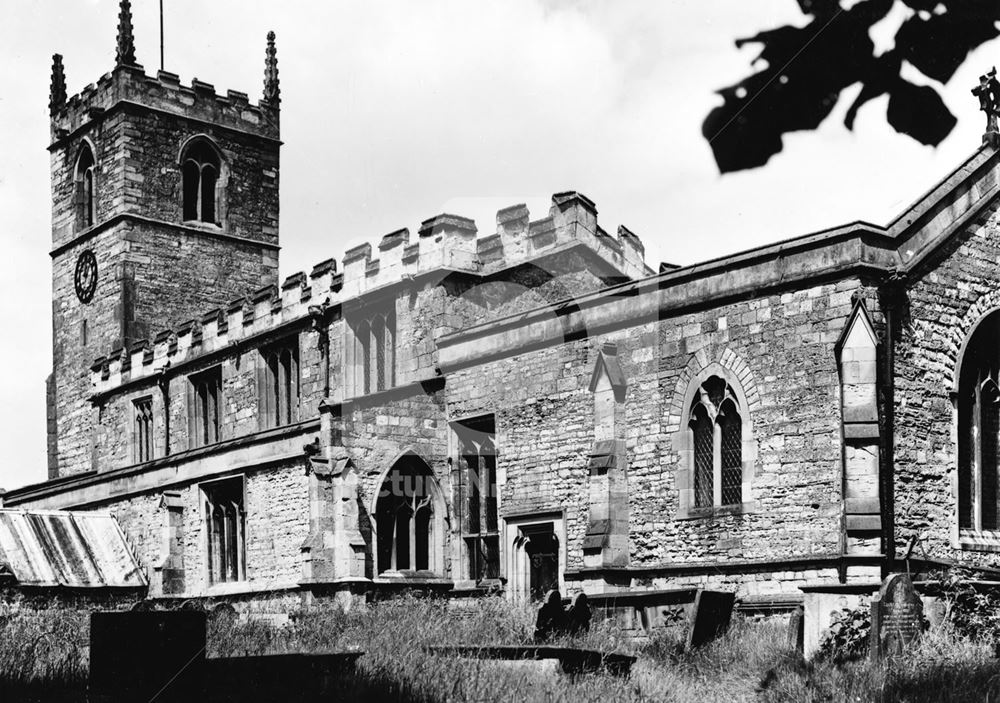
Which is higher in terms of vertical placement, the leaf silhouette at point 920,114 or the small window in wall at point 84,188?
the small window in wall at point 84,188

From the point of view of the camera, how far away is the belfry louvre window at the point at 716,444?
1769 centimetres

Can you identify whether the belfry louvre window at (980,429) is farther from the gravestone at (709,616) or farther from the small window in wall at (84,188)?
the small window in wall at (84,188)

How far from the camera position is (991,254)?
18375mm

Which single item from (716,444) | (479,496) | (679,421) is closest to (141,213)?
(479,496)

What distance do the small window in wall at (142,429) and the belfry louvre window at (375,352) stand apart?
8860mm

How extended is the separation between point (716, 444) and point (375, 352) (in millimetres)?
10157

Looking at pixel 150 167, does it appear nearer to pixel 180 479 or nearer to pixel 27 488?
pixel 27 488

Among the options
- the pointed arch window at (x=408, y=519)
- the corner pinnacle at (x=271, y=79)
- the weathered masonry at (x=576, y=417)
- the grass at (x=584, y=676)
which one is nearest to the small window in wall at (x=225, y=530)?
the weathered masonry at (x=576, y=417)

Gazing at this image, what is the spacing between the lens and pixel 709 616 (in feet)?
49.9

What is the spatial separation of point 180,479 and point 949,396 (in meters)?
14.0

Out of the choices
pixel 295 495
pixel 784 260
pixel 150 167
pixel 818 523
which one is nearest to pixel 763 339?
pixel 784 260

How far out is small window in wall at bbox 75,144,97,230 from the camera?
125 ft

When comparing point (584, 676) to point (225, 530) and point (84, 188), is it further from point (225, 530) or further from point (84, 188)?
point (84, 188)

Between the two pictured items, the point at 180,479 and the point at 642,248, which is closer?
the point at 180,479
